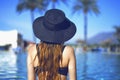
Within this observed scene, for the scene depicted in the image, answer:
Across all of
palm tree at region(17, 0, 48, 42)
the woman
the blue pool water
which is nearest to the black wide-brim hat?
the woman

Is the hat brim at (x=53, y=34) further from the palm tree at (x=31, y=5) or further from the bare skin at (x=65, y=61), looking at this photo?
the palm tree at (x=31, y=5)

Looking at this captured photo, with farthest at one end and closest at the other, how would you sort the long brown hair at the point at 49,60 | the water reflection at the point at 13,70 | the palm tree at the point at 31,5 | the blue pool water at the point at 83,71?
the palm tree at the point at 31,5 < the blue pool water at the point at 83,71 < the water reflection at the point at 13,70 < the long brown hair at the point at 49,60

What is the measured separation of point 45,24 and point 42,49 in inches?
7.8

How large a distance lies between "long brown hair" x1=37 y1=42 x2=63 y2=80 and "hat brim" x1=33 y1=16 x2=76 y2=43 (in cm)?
5

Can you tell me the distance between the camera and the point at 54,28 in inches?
108

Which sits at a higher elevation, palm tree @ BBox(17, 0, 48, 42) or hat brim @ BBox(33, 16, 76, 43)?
palm tree @ BBox(17, 0, 48, 42)

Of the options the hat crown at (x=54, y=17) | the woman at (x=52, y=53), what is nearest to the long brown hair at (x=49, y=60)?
the woman at (x=52, y=53)

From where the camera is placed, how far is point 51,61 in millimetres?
2719

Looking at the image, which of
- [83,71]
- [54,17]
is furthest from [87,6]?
[54,17]

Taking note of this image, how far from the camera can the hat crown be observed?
9.02 ft

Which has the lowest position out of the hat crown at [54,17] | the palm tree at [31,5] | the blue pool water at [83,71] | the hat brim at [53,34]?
the hat brim at [53,34]

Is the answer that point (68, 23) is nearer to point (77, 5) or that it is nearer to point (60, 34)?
point (60, 34)

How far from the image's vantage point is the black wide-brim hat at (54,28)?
2744 millimetres

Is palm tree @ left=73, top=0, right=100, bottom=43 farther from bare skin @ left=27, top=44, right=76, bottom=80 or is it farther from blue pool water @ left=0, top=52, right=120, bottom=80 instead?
bare skin @ left=27, top=44, right=76, bottom=80
